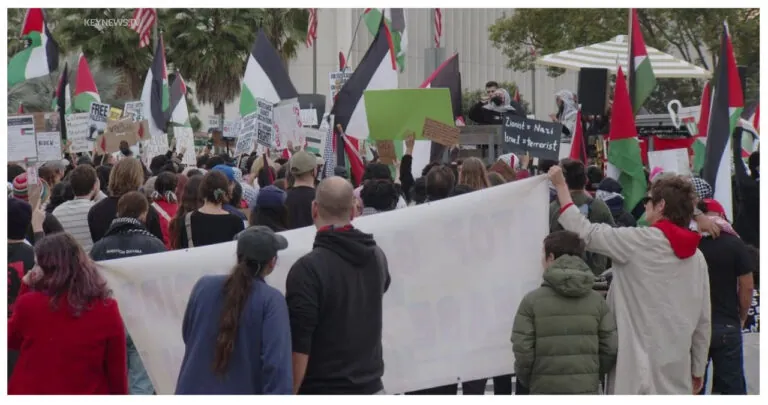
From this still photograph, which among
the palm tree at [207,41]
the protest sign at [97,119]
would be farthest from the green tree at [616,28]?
the protest sign at [97,119]

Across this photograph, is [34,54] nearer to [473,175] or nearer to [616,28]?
[473,175]

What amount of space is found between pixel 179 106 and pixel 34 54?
413cm

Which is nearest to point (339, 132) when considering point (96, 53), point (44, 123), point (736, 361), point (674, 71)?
Answer: point (44, 123)

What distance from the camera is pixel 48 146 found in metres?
13.0

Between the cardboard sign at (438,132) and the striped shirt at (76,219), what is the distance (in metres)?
3.69

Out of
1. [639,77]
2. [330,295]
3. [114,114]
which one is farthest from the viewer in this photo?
[114,114]

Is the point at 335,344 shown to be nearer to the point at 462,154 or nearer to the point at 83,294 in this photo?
the point at 83,294

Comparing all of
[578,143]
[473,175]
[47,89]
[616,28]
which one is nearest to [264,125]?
[578,143]

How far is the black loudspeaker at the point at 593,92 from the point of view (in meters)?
13.6

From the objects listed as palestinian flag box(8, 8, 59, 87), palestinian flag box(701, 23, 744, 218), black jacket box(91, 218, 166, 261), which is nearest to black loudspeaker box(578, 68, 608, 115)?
palestinian flag box(701, 23, 744, 218)

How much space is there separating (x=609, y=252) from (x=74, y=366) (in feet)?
8.20

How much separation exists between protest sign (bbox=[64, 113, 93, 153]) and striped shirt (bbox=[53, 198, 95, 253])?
9455mm

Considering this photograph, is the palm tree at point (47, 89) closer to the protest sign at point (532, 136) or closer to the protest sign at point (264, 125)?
the protest sign at point (264, 125)

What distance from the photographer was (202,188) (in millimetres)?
7648
